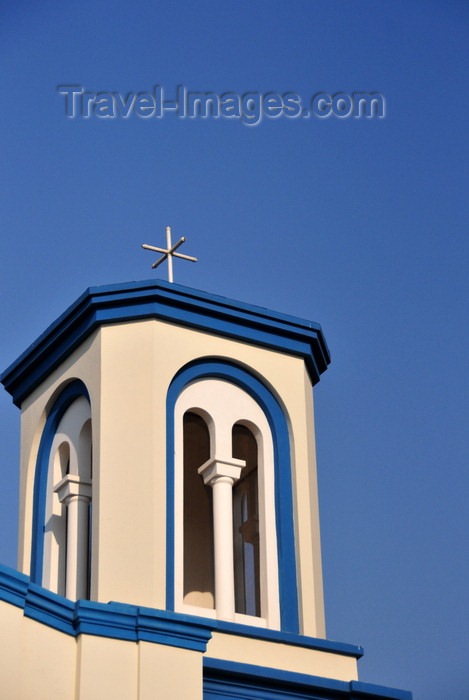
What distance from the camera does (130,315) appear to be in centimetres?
1409

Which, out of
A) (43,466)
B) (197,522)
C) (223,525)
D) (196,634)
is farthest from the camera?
(197,522)

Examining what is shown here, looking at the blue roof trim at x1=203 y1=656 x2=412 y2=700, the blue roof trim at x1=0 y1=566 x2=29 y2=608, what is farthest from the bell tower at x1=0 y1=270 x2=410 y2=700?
the blue roof trim at x1=0 y1=566 x2=29 y2=608

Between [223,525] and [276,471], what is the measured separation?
804 millimetres

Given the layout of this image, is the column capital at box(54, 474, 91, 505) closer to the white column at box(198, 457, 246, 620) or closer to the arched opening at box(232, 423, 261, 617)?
the white column at box(198, 457, 246, 620)

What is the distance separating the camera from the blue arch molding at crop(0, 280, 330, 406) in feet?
46.3

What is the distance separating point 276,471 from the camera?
563 inches

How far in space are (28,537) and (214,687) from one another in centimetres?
319

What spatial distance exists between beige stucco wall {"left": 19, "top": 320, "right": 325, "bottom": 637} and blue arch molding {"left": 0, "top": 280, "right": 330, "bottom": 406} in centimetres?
9

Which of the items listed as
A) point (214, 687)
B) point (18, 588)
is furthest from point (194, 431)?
point (18, 588)

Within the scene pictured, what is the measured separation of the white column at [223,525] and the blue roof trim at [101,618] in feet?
5.82

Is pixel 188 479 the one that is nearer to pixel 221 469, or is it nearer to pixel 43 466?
pixel 43 466

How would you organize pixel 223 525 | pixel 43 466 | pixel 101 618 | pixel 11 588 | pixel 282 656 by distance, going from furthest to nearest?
1. pixel 43 466
2. pixel 223 525
3. pixel 282 656
4. pixel 101 618
5. pixel 11 588

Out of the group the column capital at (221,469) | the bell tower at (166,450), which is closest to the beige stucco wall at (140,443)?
the bell tower at (166,450)

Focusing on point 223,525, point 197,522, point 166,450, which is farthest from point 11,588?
point 197,522
